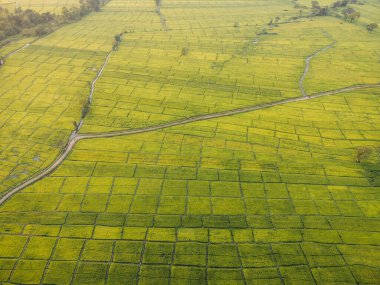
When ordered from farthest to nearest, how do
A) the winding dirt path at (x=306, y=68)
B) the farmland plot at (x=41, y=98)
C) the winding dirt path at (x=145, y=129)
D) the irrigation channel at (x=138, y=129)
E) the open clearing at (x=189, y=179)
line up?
the winding dirt path at (x=306, y=68)
the farmland plot at (x=41, y=98)
the irrigation channel at (x=138, y=129)
the winding dirt path at (x=145, y=129)
the open clearing at (x=189, y=179)

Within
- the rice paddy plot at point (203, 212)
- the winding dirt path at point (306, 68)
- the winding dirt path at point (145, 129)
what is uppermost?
the winding dirt path at point (306, 68)

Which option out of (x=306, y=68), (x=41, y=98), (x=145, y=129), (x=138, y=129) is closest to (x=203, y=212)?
(x=145, y=129)

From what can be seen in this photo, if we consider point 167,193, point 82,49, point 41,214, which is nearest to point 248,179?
point 167,193

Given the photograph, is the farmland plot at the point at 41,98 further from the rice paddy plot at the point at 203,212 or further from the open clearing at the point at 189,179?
the rice paddy plot at the point at 203,212

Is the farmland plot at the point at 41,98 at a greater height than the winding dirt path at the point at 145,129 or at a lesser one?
greater

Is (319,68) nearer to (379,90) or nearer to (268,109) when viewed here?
(379,90)

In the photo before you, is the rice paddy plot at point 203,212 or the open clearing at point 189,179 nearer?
the rice paddy plot at point 203,212

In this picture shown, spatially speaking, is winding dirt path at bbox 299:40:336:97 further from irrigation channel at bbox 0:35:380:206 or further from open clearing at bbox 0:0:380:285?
open clearing at bbox 0:0:380:285

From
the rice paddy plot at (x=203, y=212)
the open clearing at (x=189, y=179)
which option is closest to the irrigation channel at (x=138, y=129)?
the open clearing at (x=189, y=179)

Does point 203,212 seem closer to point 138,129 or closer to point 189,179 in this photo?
point 189,179
